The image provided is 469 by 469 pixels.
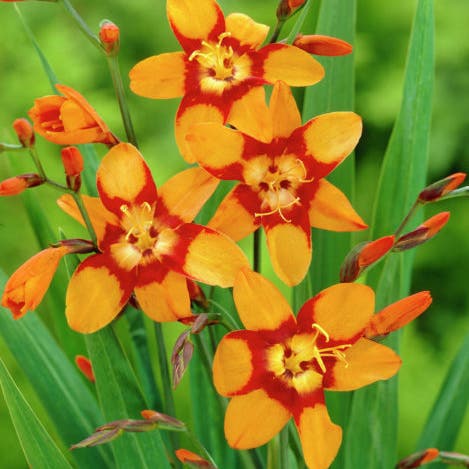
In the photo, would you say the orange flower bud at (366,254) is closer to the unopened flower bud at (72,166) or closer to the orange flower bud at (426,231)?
the orange flower bud at (426,231)

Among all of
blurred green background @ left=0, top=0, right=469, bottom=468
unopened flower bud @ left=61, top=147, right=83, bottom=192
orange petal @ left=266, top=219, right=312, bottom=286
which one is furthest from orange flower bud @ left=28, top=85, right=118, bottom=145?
blurred green background @ left=0, top=0, right=469, bottom=468

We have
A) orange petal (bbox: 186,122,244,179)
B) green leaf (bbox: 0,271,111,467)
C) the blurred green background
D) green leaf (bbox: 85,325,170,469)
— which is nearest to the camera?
orange petal (bbox: 186,122,244,179)

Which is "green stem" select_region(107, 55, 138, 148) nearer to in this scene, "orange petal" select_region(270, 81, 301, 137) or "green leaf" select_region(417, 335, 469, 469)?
"orange petal" select_region(270, 81, 301, 137)

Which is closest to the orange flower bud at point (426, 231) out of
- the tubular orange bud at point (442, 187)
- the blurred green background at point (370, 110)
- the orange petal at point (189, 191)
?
the tubular orange bud at point (442, 187)

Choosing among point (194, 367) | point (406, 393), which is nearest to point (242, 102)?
point (194, 367)

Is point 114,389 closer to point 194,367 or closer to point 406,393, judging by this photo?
point 194,367

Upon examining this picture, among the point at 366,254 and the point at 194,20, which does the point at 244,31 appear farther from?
the point at 366,254

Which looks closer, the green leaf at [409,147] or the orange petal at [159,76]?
the orange petal at [159,76]
